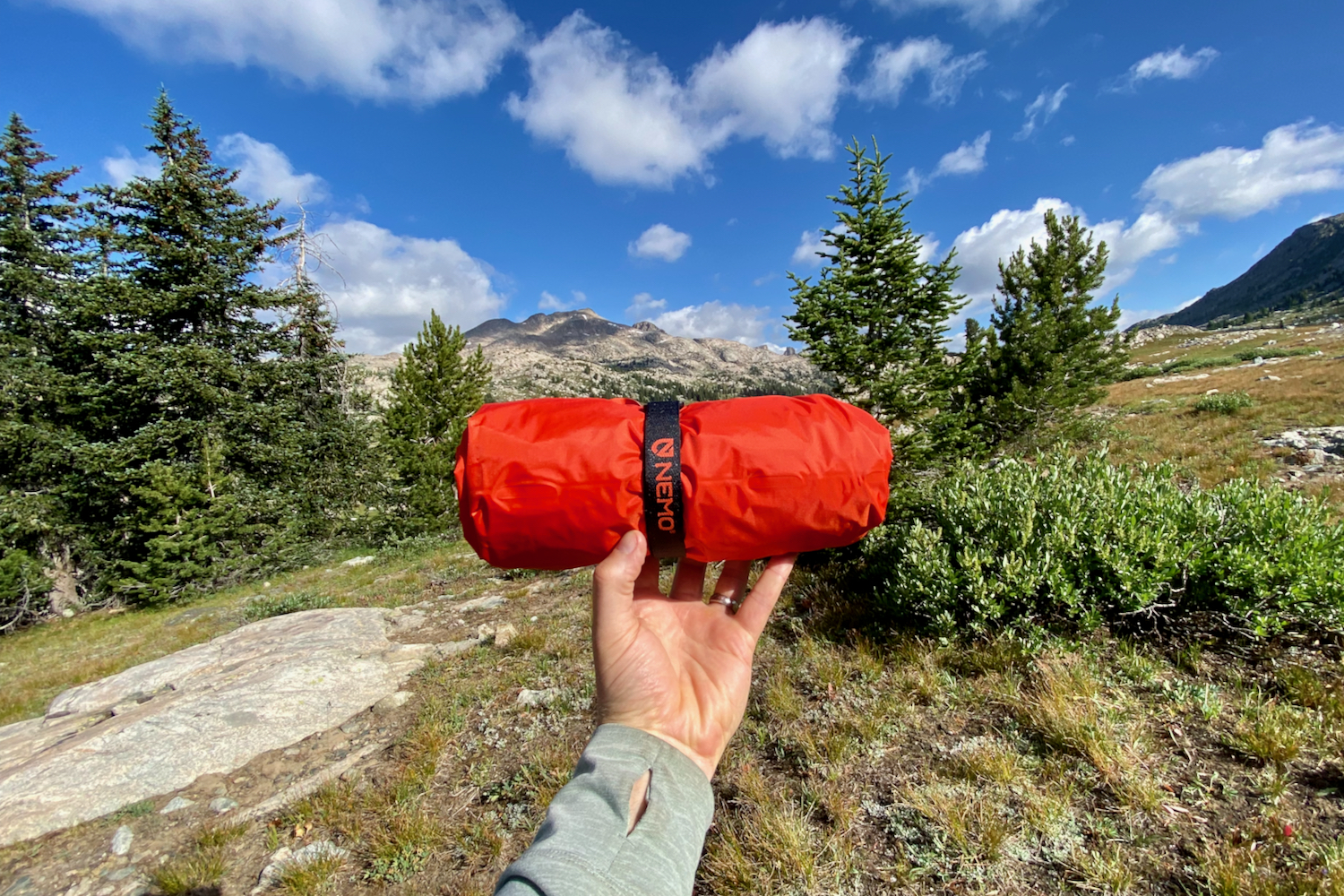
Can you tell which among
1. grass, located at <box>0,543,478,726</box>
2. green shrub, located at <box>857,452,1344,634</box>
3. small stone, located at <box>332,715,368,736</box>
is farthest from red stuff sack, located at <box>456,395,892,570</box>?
grass, located at <box>0,543,478,726</box>

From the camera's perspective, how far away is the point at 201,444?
1912cm

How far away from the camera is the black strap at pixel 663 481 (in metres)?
2.35

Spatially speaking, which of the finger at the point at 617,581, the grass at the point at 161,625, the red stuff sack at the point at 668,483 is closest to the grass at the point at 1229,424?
the red stuff sack at the point at 668,483

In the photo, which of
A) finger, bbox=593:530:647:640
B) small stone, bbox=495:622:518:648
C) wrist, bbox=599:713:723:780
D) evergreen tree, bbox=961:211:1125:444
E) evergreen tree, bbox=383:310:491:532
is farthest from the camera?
evergreen tree, bbox=383:310:491:532

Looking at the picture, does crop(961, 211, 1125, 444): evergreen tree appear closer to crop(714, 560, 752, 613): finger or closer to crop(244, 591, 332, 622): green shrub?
crop(714, 560, 752, 613): finger

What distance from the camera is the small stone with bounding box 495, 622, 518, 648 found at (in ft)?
25.0

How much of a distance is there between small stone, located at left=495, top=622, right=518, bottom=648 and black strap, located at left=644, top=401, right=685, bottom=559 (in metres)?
6.21

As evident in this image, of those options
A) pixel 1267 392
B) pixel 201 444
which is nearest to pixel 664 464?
→ pixel 201 444

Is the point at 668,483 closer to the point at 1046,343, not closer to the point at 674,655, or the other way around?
the point at 674,655

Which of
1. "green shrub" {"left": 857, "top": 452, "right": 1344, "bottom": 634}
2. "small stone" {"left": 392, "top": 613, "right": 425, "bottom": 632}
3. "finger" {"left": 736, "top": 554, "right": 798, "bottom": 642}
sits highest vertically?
"finger" {"left": 736, "top": 554, "right": 798, "bottom": 642}

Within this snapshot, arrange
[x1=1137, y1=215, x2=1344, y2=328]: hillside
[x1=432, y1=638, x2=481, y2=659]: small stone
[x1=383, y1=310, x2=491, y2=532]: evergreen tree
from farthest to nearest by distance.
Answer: [x1=1137, y1=215, x2=1344, y2=328]: hillside
[x1=383, y1=310, x2=491, y2=532]: evergreen tree
[x1=432, y1=638, x2=481, y2=659]: small stone


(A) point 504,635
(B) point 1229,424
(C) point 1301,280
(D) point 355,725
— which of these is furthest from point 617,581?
(C) point 1301,280

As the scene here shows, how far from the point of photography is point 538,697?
591 cm

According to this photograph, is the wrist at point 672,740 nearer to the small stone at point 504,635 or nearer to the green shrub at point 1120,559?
the green shrub at point 1120,559
